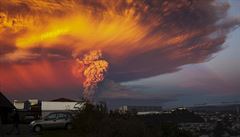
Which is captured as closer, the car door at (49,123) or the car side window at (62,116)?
the car door at (49,123)

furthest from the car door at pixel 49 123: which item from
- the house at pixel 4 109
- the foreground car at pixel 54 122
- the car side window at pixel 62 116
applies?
the house at pixel 4 109

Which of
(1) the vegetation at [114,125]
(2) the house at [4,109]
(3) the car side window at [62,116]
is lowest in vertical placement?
(1) the vegetation at [114,125]

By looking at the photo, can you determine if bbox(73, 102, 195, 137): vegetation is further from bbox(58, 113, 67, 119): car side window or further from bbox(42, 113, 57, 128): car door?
bbox(42, 113, 57, 128): car door

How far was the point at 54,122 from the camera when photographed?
3644cm

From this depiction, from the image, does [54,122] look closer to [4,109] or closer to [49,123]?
[49,123]

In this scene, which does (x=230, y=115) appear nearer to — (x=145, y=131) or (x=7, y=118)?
(x=145, y=131)

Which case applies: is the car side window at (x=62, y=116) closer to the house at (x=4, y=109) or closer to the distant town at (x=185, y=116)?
the distant town at (x=185, y=116)

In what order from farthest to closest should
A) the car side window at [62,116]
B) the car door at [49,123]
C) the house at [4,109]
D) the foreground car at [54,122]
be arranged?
the house at [4,109]
the car side window at [62,116]
the car door at [49,123]
the foreground car at [54,122]

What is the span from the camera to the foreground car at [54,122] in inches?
1415

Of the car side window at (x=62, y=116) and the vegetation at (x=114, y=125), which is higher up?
the car side window at (x=62, y=116)

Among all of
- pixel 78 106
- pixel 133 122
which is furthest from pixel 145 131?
pixel 78 106

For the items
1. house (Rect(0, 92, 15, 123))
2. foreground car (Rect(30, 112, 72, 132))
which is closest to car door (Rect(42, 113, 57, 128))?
foreground car (Rect(30, 112, 72, 132))

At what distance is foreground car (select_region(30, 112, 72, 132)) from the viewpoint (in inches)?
1415

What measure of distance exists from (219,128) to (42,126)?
547 inches
